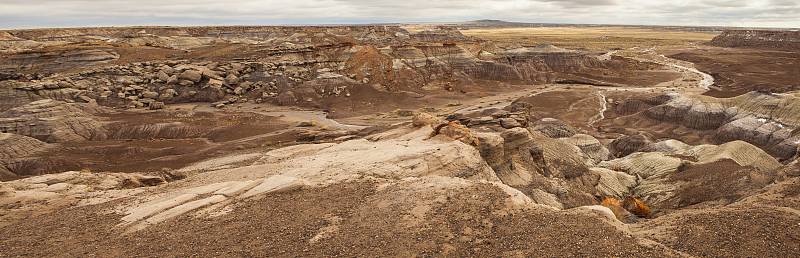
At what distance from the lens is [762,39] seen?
150 meters

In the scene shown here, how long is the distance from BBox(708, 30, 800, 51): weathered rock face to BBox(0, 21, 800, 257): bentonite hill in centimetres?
7420

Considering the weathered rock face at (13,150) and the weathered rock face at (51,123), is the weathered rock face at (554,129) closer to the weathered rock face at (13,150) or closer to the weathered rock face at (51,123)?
the weathered rock face at (13,150)

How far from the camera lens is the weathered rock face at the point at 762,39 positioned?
450 ft

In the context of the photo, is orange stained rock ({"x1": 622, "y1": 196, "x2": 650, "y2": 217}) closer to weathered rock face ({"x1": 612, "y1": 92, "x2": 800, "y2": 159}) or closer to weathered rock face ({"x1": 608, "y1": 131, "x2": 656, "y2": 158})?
weathered rock face ({"x1": 608, "y1": 131, "x2": 656, "y2": 158})

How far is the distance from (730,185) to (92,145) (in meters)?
50.8

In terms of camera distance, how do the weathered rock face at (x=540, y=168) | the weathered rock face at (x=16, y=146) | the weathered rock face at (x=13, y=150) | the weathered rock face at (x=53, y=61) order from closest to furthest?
the weathered rock face at (x=540, y=168) → the weathered rock face at (x=13, y=150) → the weathered rock face at (x=16, y=146) → the weathered rock face at (x=53, y=61)

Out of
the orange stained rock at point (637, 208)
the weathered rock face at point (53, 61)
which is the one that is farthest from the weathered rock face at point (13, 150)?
the orange stained rock at point (637, 208)

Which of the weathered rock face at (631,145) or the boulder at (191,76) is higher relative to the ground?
the boulder at (191,76)

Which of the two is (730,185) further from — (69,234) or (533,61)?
(533,61)

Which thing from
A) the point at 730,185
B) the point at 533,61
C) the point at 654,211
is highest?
the point at 533,61

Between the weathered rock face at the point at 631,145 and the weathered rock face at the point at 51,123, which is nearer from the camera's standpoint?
the weathered rock face at the point at 631,145

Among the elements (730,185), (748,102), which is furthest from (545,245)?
(748,102)

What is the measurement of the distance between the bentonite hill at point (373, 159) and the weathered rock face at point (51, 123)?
196mm

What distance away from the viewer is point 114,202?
15797 millimetres
